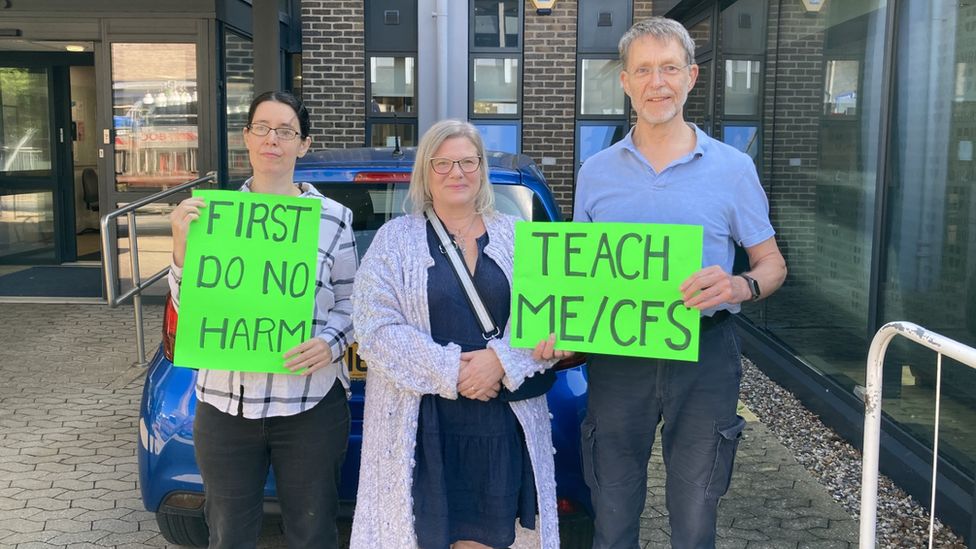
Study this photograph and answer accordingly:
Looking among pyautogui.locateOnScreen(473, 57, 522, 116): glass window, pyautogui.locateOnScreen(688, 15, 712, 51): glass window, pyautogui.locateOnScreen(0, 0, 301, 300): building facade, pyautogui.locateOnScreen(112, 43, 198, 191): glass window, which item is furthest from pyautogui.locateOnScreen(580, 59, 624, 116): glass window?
pyautogui.locateOnScreen(112, 43, 198, 191): glass window

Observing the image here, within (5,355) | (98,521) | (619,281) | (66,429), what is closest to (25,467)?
(66,429)

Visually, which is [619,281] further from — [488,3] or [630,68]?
[488,3]

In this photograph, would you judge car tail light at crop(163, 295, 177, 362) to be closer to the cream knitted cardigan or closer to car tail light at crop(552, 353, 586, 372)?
the cream knitted cardigan

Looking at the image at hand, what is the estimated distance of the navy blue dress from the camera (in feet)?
8.31

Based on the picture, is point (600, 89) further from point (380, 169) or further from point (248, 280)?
point (248, 280)

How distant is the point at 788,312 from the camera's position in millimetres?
6383

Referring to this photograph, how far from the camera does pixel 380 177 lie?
3.46 meters

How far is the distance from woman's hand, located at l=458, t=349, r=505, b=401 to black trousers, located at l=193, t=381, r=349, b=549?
18.9 inches

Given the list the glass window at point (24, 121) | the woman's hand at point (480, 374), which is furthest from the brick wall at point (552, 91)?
the woman's hand at point (480, 374)

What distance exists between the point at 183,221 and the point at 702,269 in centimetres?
145

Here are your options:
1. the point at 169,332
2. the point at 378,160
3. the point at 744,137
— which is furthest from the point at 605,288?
the point at 744,137

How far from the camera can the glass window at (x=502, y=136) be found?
1070 cm

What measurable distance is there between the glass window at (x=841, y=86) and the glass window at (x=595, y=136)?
5081 mm

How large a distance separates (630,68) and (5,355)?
20.1 ft
